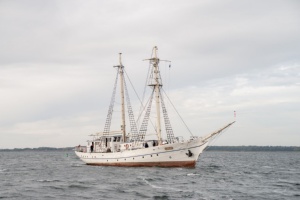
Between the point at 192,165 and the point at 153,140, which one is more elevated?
the point at 153,140

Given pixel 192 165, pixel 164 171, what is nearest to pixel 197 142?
pixel 192 165

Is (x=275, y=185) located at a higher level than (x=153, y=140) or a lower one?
lower

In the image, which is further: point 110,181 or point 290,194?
point 110,181

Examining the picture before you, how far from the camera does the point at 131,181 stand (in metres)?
41.9

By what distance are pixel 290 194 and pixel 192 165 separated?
908 inches

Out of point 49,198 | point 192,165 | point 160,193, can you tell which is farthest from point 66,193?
point 192,165

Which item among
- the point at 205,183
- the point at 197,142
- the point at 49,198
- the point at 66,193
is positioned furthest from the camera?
the point at 197,142

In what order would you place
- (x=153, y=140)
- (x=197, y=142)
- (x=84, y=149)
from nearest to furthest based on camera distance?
(x=197, y=142)
(x=153, y=140)
(x=84, y=149)

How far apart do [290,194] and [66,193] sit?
20.6 m

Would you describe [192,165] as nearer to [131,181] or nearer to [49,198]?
[131,181]

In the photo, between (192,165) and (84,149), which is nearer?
(192,165)

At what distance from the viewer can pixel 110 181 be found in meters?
42.4

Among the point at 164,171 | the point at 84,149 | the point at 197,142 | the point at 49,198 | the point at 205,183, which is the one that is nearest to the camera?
the point at 49,198

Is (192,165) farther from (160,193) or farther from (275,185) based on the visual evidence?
(160,193)
